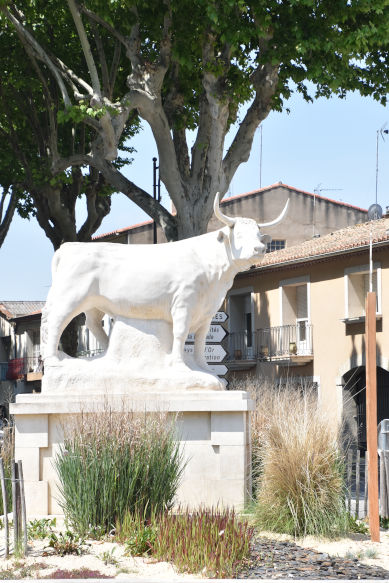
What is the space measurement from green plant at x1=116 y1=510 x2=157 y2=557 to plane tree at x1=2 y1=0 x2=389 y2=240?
8.61 m

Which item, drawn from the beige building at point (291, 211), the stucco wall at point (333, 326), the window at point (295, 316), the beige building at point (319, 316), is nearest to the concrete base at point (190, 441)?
the beige building at point (319, 316)

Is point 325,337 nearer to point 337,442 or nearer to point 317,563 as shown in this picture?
point 337,442

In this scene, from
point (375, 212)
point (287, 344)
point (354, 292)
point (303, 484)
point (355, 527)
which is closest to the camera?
point (303, 484)

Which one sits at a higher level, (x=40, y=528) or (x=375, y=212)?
(x=375, y=212)

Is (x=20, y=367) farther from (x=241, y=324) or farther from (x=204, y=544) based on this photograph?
(x=204, y=544)

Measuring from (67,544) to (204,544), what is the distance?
42.9 inches

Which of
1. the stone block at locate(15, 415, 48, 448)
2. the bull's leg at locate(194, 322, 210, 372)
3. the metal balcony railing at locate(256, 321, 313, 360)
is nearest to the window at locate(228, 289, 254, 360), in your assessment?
the metal balcony railing at locate(256, 321, 313, 360)

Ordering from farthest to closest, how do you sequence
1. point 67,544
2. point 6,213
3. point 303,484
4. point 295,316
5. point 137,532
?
1. point 295,316
2. point 6,213
3. point 303,484
4. point 137,532
5. point 67,544

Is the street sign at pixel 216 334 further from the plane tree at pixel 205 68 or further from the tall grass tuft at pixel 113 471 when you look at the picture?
the tall grass tuft at pixel 113 471

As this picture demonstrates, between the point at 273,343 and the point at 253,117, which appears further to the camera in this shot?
the point at 273,343

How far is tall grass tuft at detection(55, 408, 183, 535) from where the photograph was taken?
7387 millimetres

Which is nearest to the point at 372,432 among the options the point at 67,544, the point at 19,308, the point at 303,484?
the point at 303,484

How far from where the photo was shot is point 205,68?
15312mm

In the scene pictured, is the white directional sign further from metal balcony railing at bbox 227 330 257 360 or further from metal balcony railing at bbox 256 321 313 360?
metal balcony railing at bbox 227 330 257 360
